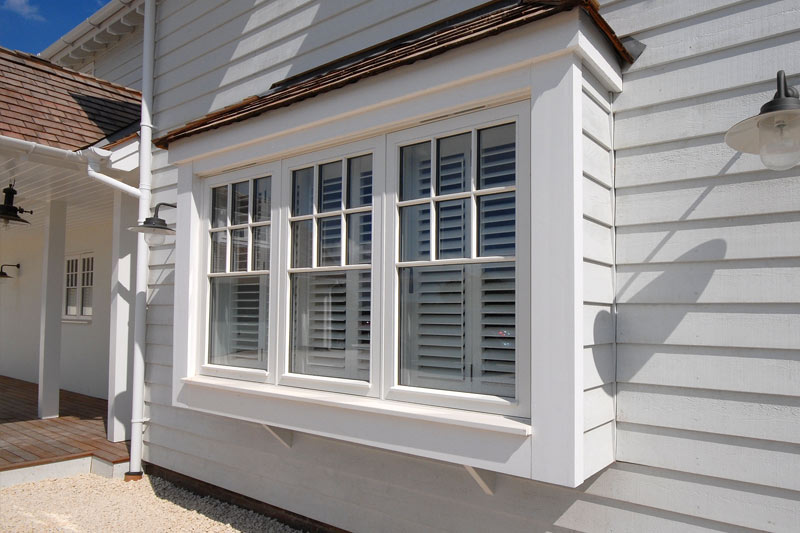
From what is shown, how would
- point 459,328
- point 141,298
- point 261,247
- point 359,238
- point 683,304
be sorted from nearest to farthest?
point 683,304 < point 459,328 < point 359,238 < point 261,247 < point 141,298

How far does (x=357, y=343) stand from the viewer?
3.09m

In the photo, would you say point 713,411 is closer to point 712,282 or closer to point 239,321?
point 712,282

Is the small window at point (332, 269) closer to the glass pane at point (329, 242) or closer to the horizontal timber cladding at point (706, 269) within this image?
the glass pane at point (329, 242)

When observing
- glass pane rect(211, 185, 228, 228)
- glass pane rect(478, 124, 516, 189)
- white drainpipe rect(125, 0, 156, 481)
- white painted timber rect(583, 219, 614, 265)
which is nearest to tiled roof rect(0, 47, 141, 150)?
white drainpipe rect(125, 0, 156, 481)

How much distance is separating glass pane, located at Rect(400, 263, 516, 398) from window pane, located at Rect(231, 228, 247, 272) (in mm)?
1394

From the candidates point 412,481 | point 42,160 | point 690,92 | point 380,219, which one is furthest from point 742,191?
point 42,160

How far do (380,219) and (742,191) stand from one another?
1.62 m

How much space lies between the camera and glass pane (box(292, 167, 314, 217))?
3404 mm

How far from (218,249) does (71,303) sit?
610cm

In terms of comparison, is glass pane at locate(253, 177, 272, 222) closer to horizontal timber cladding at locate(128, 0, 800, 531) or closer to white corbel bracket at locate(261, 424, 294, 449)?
white corbel bracket at locate(261, 424, 294, 449)

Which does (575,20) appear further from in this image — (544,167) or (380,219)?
(380,219)

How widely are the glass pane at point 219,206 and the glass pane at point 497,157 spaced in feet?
6.77

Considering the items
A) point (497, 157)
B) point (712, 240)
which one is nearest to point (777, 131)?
point (712, 240)

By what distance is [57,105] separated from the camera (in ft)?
18.4
